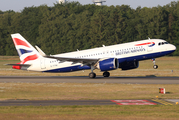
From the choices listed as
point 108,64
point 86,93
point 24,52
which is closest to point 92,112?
point 86,93

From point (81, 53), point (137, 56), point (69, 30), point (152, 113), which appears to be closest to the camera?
point (152, 113)

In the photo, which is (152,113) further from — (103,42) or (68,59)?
(103,42)

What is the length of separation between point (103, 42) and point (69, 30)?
21830mm

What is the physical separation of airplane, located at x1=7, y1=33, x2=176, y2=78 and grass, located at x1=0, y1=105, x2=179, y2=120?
22.2m

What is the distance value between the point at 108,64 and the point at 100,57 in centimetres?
317

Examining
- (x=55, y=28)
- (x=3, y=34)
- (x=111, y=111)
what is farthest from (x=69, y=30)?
(x=111, y=111)

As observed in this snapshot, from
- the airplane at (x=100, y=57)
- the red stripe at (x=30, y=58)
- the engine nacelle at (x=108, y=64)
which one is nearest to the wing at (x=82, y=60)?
the airplane at (x=100, y=57)

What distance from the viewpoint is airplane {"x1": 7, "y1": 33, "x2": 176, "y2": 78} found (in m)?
43.3

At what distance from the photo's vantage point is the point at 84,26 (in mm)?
128125

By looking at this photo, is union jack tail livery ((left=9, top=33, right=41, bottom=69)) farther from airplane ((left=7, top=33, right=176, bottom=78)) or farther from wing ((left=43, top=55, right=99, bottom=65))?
wing ((left=43, top=55, right=99, bottom=65))

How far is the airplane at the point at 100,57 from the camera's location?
43.3 meters

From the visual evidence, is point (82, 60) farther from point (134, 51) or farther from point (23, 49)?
point (23, 49)

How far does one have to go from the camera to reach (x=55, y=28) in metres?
133

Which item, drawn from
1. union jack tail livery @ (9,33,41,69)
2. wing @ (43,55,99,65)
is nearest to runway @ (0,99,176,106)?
wing @ (43,55,99,65)
